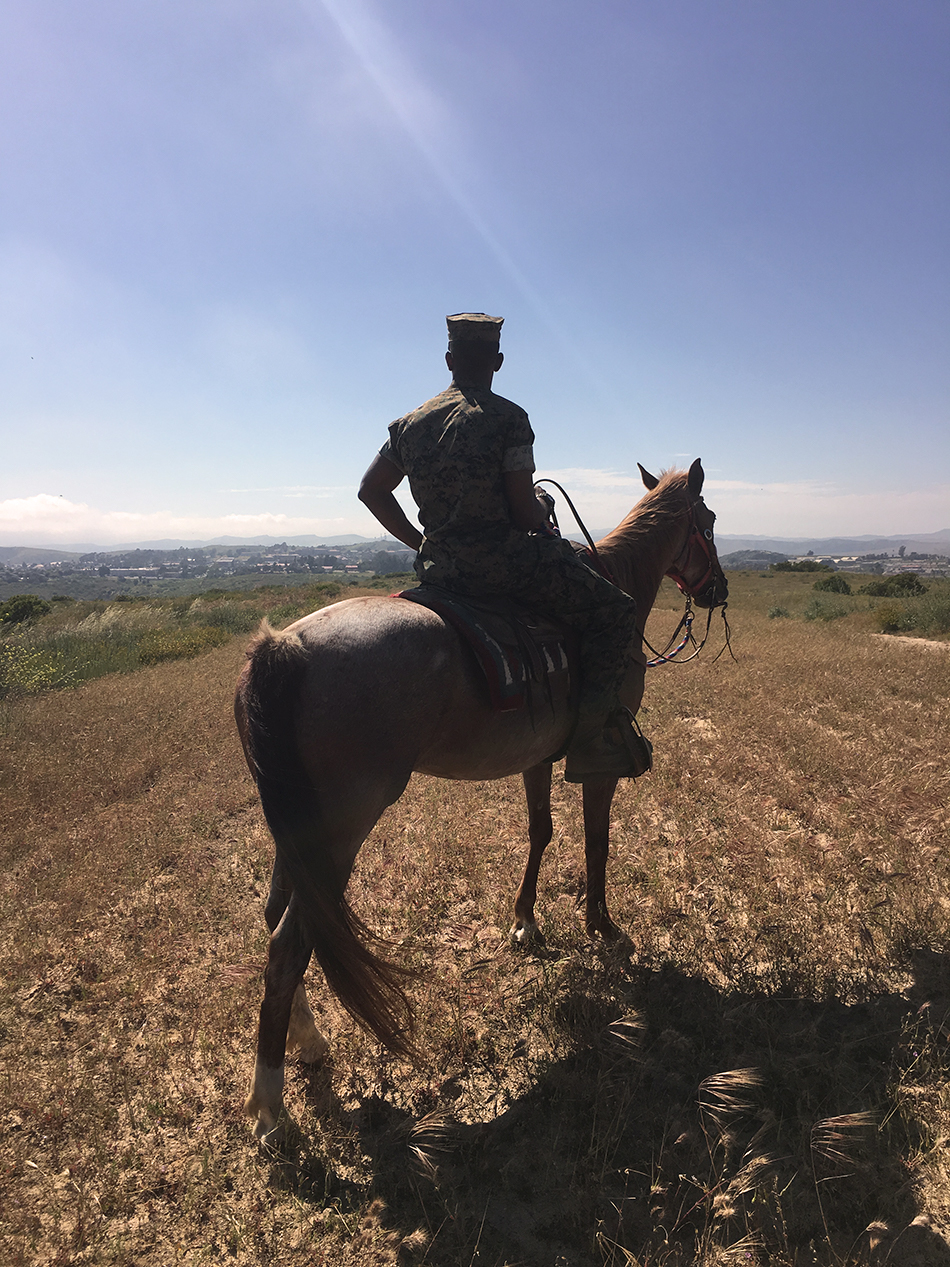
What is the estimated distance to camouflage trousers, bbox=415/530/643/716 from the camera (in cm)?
295

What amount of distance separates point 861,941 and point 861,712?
5096mm

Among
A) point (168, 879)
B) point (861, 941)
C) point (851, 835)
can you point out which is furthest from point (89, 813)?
point (851, 835)

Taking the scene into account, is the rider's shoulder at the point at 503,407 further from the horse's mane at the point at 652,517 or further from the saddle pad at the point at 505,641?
the horse's mane at the point at 652,517

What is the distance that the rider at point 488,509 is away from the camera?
9.34 feet

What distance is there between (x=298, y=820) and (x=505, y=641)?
4.09 ft

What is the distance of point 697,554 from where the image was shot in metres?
4.63

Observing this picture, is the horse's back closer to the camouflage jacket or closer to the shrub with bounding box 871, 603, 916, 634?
the camouflage jacket

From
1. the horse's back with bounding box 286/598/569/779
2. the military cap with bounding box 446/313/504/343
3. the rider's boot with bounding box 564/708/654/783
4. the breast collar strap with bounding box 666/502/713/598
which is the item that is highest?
the military cap with bounding box 446/313/504/343

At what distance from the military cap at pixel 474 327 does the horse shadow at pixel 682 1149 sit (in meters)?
3.39

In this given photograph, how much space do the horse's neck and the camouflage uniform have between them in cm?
84

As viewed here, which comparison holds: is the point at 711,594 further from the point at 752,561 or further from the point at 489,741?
the point at 752,561

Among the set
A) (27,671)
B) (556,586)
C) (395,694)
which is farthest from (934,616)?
(27,671)

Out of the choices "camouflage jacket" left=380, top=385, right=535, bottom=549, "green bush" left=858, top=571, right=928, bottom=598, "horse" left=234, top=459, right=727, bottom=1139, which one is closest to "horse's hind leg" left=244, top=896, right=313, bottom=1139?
"horse" left=234, top=459, right=727, bottom=1139

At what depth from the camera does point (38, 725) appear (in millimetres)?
7629
